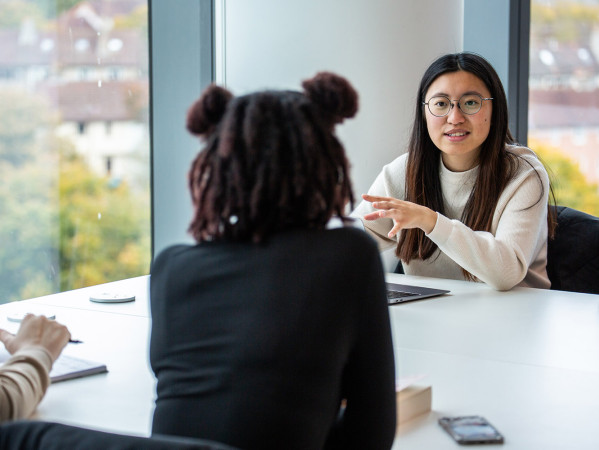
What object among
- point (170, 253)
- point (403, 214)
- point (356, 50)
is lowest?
point (403, 214)

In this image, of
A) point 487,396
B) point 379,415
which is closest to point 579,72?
point 487,396

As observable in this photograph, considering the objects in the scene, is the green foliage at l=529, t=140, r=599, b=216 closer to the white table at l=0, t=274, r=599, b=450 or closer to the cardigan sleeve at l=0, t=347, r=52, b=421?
the white table at l=0, t=274, r=599, b=450

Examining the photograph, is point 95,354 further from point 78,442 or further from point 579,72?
point 579,72

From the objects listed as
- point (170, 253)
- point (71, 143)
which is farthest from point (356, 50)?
point (170, 253)

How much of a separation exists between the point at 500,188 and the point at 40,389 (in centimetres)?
171

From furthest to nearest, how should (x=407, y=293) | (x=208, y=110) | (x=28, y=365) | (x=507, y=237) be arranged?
(x=507, y=237), (x=407, y=293), (x=28, y=365), (x=208, y=110)

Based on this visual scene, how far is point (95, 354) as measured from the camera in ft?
5.08

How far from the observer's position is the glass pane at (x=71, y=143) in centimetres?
Answer: 286

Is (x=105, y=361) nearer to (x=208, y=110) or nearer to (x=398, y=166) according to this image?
(x=208, y=110)

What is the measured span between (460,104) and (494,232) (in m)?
0.46

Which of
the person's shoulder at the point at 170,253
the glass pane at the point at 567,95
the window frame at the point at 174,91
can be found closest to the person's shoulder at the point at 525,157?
the glass pane at the point at 567,95

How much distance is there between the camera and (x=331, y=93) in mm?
1071

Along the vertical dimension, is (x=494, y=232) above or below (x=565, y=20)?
below

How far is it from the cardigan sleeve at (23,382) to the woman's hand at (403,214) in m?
1.15
